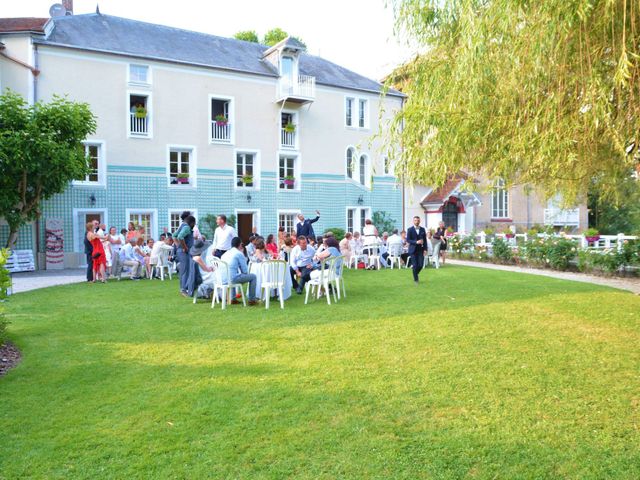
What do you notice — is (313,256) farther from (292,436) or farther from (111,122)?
(111,122)

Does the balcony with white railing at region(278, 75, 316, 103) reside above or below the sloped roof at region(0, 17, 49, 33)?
below

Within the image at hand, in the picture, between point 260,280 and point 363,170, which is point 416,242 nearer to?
point 260,280

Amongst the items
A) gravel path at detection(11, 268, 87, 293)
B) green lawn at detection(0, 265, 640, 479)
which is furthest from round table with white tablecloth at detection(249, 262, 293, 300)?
gravel path at detection(11, 268, 87, 293)

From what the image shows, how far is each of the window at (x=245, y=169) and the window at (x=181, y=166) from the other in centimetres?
228

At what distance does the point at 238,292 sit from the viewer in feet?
36.4

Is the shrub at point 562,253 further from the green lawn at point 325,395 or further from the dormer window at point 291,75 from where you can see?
the dormer window at point 291,75

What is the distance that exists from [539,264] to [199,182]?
14460mm

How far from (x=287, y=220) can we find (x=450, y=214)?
10.2m

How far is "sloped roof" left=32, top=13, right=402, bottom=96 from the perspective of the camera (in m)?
21.9

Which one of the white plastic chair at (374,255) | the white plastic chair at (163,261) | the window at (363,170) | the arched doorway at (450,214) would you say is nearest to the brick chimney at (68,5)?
the window at (363,170)

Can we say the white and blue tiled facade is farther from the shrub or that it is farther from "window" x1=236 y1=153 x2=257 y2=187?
the shrub

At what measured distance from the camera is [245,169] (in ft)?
84.2

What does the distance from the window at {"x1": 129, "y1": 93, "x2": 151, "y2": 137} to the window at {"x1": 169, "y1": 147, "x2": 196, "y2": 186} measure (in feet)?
4.45

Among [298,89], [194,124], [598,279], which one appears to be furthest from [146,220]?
[598,279]
